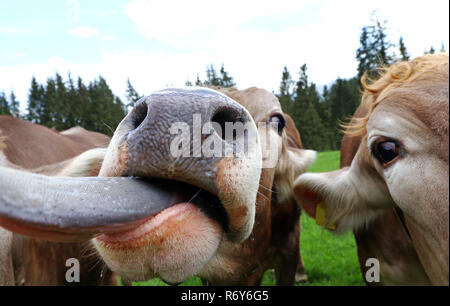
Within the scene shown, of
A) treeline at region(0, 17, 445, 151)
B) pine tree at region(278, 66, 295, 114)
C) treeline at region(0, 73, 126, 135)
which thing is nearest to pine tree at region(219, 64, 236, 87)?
pine tree at region(278, 66, 295, 114)

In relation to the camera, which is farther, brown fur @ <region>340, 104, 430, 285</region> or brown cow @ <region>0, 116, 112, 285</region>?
brown fur @ <region>340, 104, 430, 285</region>

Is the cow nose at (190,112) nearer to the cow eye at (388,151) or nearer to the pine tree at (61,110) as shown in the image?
the cow eye at (388,151)

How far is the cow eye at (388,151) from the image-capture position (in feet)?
5.93

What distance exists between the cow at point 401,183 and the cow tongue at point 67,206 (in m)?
1.39

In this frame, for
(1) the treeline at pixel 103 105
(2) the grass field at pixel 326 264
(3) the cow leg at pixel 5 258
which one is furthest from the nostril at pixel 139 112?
(1) the treeline at pixel 103 105

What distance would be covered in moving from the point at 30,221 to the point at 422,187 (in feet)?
5.75

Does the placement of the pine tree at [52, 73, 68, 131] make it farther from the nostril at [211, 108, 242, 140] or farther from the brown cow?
the nostril at [211, 108, 242, 140]

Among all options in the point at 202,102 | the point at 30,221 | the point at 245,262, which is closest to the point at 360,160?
the point at 245,262

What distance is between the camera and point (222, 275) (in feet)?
9.00

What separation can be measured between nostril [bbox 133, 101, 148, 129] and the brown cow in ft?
2.96

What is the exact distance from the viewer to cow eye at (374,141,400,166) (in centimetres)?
181

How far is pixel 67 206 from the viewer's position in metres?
0.89

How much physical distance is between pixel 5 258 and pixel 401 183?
2.52 metres

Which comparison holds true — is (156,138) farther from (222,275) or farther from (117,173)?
(222,275)
